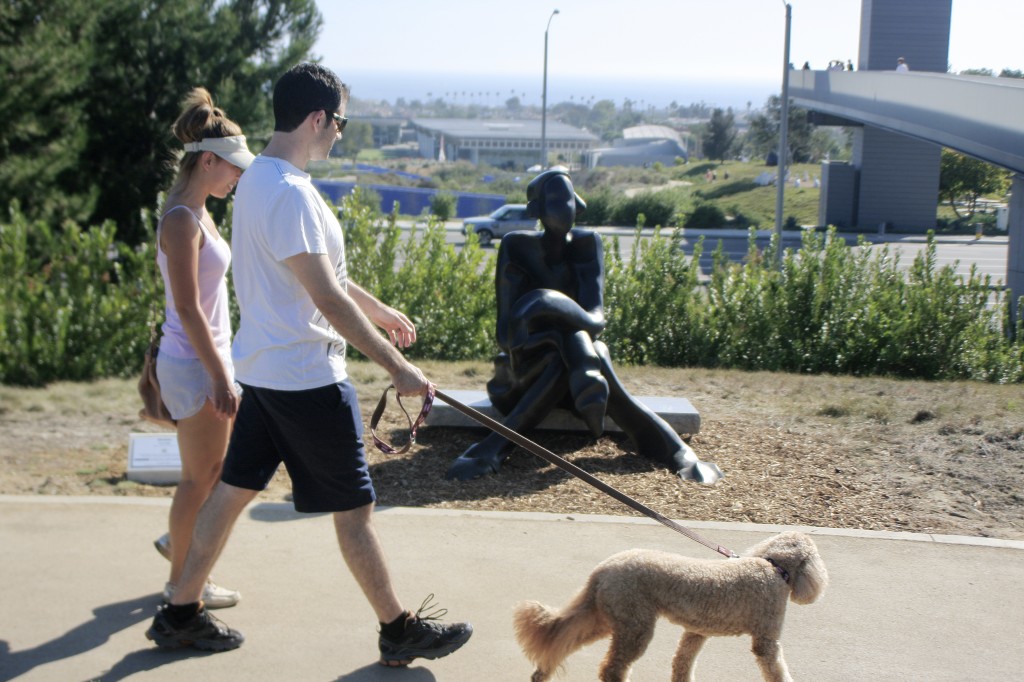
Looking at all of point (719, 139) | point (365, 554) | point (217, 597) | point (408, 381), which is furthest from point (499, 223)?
point (719, 139)

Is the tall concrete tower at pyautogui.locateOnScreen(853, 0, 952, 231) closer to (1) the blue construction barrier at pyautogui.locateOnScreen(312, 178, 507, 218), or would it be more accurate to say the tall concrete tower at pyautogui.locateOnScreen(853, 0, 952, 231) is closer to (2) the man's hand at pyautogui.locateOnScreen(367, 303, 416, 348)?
(1) the blue construction barrier at pyautogui.locateOnScreen(312, 178, 507, 218)

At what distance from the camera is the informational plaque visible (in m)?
5.71

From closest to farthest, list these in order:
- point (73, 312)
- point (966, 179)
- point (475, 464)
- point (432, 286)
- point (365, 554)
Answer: point (365, 554) < point (475, 464) < point (73, 312) < point (432, 286) < point (966, 179)

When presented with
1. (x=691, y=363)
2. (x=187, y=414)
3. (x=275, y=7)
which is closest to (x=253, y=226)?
(x=187, y=414)

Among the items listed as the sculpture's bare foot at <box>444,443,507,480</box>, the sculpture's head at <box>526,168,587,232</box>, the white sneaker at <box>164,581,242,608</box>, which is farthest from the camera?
the sculpture's head at <box>526,168,587,232</box>

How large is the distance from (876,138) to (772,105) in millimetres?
19263

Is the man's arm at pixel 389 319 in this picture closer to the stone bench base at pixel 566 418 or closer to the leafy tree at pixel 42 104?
the stone bench base at pixel 566 418

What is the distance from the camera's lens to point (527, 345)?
241 inches

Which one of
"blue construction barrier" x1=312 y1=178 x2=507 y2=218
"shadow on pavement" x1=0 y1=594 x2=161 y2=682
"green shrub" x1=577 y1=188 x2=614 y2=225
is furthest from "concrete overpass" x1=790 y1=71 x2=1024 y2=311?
"blue construction barrier" x1=312 y1=178 x2=507 y2=218

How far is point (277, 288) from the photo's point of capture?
11.2 ft

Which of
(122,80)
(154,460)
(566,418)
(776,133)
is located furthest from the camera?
(776,133)

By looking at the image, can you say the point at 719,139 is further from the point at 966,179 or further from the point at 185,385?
the point at 185,385

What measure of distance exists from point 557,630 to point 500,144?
328 ft

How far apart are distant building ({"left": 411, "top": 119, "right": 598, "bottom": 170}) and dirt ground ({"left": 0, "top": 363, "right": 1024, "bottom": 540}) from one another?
7793 centimetres
